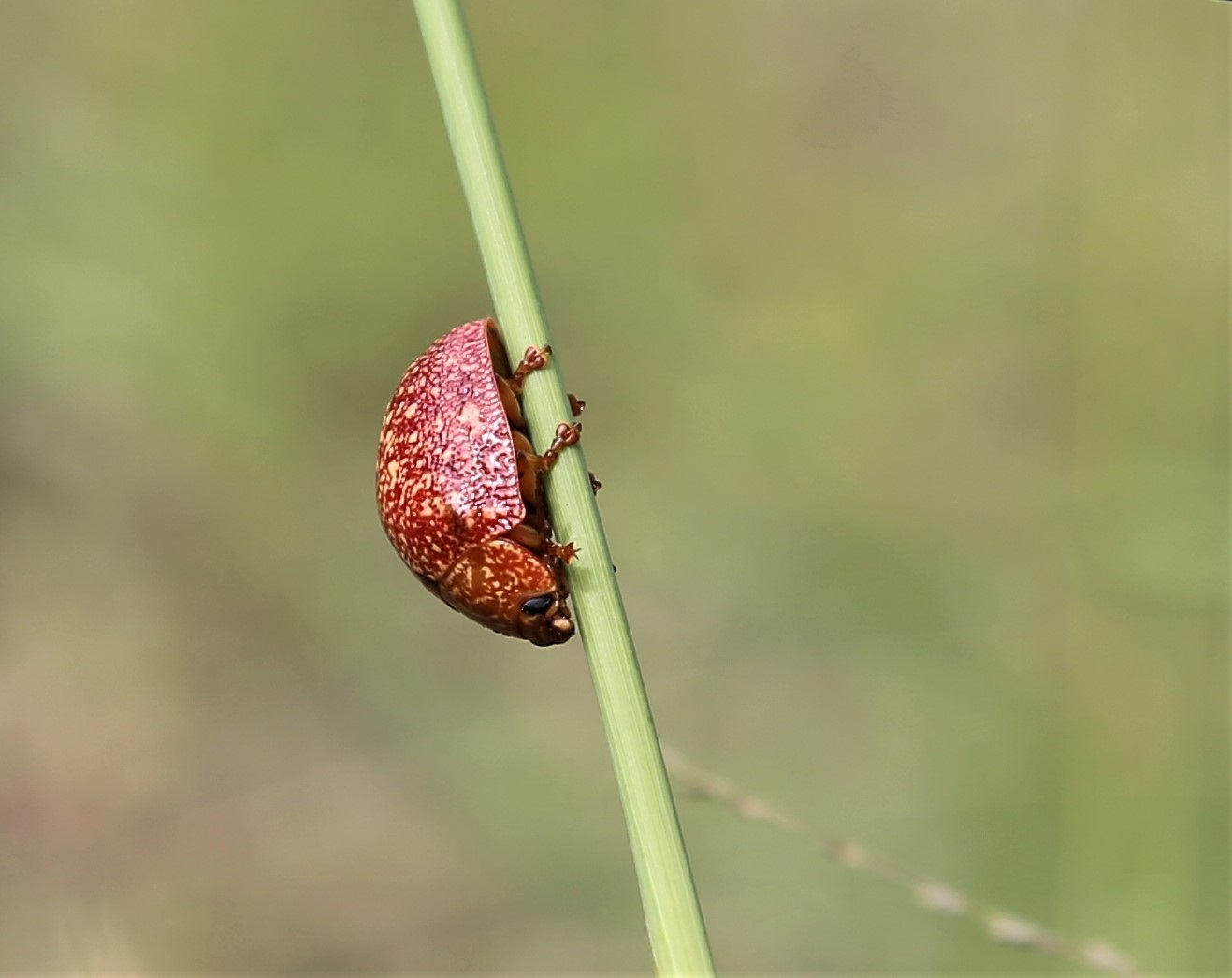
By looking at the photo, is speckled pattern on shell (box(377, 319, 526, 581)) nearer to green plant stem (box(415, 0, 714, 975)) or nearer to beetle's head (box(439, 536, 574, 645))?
beetle's head (box(439, 536, 574, 645))

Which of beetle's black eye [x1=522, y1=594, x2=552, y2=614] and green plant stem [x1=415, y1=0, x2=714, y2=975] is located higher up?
green plant stem [x1=415, y1=0, x2=714, y2=975]

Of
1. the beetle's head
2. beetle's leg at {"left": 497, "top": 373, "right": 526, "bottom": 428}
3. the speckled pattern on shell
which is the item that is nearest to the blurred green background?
the beetle's head

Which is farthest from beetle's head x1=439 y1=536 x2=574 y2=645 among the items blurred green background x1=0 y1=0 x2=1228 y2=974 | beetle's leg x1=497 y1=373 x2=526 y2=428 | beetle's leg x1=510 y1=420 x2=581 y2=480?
blurred green background x1=0 y1=0 x2=1228 y2=974

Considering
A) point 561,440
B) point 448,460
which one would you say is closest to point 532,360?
point 561,440

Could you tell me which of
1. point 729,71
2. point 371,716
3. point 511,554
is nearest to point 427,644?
point 371,716

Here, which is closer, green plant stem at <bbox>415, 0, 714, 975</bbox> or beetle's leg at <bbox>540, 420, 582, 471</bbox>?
green plant stem at <bbox>415, 0, 714, 975</bbox>

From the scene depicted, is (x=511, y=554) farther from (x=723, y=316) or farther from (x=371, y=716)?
(x=723, y=316)

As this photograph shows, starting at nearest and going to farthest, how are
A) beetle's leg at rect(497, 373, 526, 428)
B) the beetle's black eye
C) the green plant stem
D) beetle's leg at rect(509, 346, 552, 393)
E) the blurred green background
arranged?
1. the green plant stem
2. beetle's leg at rect(509, 346, 552, 393)
3. beetle's leg at rect(497, 373, 526, 428)
4. the beetle's black eye
5. the blurred green background

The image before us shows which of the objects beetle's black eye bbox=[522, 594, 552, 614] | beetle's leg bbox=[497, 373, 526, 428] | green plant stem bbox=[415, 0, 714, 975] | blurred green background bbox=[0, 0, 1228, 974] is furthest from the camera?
blurred green background bbox=[0, 0, 1228, 974]
